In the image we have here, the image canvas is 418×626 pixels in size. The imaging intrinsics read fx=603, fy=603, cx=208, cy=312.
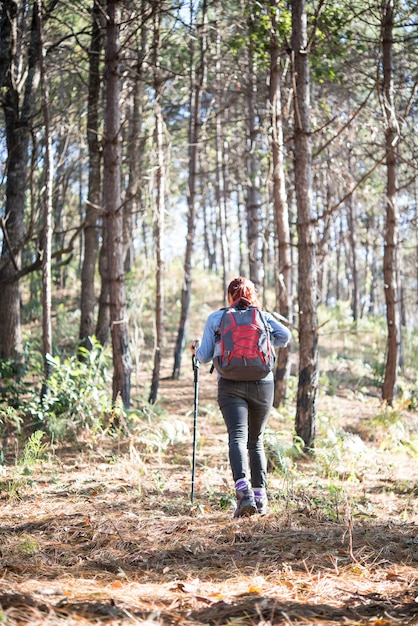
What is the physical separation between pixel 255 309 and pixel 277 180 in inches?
208

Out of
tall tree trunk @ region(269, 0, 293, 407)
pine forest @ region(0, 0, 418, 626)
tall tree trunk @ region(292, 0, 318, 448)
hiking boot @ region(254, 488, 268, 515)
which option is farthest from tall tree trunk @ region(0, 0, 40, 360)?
hiking boot @ region(254, 488, 268, 515)

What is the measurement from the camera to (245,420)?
497cm

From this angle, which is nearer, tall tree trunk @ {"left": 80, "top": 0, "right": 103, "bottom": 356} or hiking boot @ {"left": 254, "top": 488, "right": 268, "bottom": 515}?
hiking boot @ {"left": 254, "top": 488, "right": 268, "bottom": 515}

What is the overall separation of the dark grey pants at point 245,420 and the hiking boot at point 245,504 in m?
0.13

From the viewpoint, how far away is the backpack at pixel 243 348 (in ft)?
15.9

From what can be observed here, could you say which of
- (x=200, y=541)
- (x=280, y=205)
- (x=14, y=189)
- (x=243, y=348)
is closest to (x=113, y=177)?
(x=14, y=189)

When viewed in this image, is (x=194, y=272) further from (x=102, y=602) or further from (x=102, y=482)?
(x=102, y=602)

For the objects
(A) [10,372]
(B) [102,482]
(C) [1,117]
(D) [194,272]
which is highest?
(C) [1,117]

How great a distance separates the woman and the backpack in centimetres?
Answer: 11

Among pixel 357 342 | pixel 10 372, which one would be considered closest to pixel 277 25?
pixel 10 372

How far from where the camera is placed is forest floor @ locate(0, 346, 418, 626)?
9.47 ft

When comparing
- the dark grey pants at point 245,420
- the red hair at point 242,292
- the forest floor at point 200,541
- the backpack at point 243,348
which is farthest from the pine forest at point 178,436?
the red hair at point 242,292

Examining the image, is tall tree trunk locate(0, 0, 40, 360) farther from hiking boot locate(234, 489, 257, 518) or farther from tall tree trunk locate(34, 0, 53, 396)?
hiking boot locate(234, 489, 257, 518)

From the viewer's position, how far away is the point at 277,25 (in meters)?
8.80
